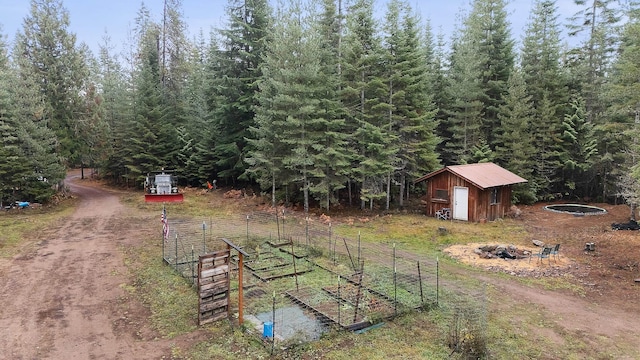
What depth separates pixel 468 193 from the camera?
67.8 feet

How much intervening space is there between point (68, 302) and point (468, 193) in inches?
675

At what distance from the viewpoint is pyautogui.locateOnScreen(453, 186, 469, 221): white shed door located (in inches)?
818

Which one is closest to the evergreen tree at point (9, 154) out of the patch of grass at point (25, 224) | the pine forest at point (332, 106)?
the pine forest at point (332, 106)

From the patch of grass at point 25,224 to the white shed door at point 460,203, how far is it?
60.5ft

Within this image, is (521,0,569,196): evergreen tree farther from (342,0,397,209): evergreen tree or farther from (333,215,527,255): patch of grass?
(342,0,397,209): evergreen tree

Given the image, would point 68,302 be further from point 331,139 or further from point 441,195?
point 441,195

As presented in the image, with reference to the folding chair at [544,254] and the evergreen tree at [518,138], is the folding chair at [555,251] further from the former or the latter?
the evergreen tree at [518,138]

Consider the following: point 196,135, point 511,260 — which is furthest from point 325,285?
point 196,135

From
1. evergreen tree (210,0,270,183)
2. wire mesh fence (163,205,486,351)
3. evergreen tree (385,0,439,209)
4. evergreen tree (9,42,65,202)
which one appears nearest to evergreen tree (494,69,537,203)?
evergreen tree (385,0,439,209)

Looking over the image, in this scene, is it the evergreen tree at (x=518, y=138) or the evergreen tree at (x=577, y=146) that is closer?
the evergreen tree at (x=518, y=138)

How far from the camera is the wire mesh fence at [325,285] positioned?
29.6 feet

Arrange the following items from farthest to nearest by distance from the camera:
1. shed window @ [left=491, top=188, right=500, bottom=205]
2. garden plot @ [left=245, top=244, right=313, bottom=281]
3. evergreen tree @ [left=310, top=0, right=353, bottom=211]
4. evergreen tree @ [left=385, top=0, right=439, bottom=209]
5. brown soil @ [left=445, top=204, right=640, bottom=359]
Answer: evergreen tree @ [left=385, top=0, right=439, bottom=209]
shed window @ [left=491, top=188, right=500, bottom=205]
evergreen tree @ [left=310, top=0, right=353, bottom=211]
garden plot @ [left=245, top=244, right=313, bottom=281]
brown soil @ [left=445, top=204, right=640, bottom=359]

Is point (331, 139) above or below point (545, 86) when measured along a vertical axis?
below

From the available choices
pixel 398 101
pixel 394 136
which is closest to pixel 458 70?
pixel 398 101
